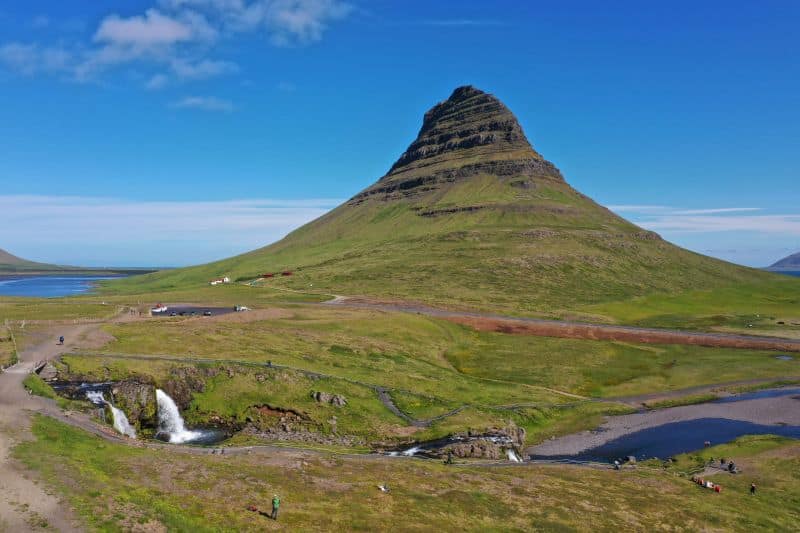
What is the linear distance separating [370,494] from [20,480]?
28.1 metres

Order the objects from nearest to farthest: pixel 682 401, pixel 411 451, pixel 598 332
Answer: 1. pixel 411 451
2. pixel 682 401
3. pixel 598 332

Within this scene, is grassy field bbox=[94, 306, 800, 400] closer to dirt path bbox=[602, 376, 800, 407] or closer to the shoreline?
dirt path bbox=[602, 376, 800, 407]

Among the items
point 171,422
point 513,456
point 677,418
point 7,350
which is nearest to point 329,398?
point 171,422

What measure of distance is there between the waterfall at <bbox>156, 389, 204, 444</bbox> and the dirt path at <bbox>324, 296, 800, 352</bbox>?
86.2m

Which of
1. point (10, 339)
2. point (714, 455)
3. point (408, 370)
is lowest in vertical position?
point (714, 455)

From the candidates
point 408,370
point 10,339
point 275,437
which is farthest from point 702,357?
point 10,339

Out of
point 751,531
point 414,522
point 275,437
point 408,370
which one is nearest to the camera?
point 414,522

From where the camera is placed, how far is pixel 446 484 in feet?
167

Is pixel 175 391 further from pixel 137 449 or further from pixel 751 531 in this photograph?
pixel 751 531

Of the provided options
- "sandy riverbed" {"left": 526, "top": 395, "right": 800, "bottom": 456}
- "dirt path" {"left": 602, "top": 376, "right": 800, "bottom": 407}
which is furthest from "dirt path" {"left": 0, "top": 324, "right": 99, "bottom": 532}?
"dirt path" {"left": 602, "top": 376, "right": 800, "bottom": 407}

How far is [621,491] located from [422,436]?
85.4ft

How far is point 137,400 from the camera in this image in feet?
216

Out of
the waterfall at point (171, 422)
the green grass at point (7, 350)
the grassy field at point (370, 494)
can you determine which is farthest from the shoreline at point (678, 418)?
the green grass at point (7, 350)

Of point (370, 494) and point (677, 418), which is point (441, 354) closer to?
point (677, 418)
